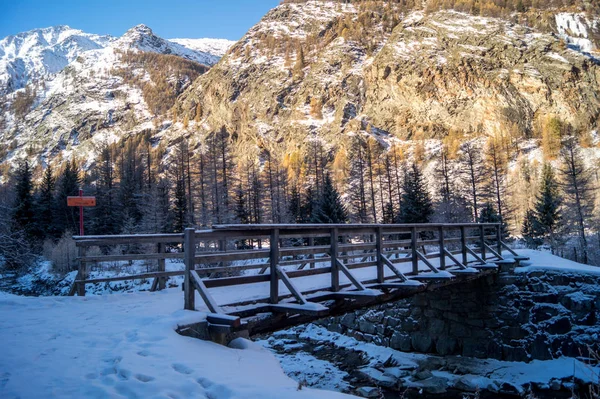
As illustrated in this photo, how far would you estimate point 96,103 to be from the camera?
114562 mm

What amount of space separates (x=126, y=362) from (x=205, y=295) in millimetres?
1603

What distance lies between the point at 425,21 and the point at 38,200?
73.7 meters

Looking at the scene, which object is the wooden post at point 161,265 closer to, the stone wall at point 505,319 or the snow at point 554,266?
the stone wall at point 505,319

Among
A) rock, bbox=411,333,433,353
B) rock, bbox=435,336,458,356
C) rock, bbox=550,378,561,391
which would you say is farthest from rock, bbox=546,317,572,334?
rock, bbox=411,333,433,353

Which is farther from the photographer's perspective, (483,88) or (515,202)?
(483,88)

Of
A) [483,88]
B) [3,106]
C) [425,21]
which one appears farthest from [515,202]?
[3,106]

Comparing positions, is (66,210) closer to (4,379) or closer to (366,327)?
(366,327)

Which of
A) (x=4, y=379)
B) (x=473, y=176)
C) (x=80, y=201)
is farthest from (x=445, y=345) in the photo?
(x=473, y=176)

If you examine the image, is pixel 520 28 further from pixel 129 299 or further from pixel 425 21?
pixel 129 299

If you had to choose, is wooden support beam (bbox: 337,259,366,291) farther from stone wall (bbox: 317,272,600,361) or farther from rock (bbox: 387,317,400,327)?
rock (bbox: 387,317,400,327)

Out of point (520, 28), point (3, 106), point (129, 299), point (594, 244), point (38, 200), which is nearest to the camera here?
point (129, 299)

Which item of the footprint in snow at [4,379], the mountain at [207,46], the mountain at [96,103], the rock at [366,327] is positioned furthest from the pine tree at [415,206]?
the mountain at [207,46]

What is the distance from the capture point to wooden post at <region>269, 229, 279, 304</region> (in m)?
5.96

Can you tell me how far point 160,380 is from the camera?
3.23m
